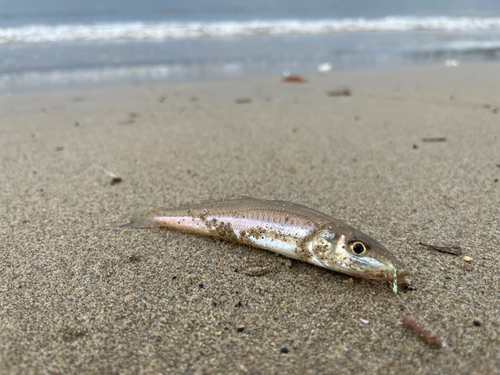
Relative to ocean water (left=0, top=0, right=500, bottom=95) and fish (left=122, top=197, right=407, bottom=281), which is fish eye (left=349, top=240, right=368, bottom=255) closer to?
fish (left=122, top=197, right=407, bottom=281)

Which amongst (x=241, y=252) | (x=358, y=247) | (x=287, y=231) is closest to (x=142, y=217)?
(x=241, y=252)

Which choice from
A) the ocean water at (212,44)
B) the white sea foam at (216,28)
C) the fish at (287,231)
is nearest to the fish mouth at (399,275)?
the fish at (287,231)

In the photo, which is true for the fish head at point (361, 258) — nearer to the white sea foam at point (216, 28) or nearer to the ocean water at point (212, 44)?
the ocean water at point (212, 44)

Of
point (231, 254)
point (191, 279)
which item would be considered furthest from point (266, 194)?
point (191, 279)

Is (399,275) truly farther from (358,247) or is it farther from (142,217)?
(142,217)

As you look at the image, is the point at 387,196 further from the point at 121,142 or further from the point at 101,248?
the point at 121,142

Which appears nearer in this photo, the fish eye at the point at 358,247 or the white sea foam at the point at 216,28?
the fish eye at the point at 358,247
